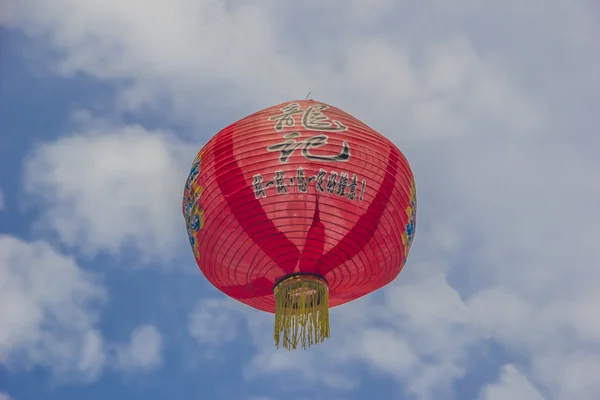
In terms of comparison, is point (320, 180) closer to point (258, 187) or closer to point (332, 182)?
point (332, 182)

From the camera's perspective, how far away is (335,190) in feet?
25.6

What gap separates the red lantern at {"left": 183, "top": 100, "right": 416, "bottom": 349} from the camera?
7781 millimetres

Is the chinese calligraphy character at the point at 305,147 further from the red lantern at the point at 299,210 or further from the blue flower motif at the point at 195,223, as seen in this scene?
the blue flower motif at the point at 195,223

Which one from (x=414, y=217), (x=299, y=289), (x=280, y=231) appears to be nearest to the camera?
(x=280, y=231)

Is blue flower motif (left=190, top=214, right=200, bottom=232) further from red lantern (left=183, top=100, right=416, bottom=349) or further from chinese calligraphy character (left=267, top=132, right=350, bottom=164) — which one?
chinese calligraphy character (left=267, top=132, right=350, bottom=164)

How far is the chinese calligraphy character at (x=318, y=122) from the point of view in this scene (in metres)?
8.19

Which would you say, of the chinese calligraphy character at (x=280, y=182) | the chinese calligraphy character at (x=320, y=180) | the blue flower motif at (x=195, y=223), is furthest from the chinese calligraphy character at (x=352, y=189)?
the blue flower motif at (x=195, y=223)

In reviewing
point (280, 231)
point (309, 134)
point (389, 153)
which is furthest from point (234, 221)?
point (389, 153)

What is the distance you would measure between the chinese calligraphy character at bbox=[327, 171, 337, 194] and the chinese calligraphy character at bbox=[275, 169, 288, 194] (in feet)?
1.16

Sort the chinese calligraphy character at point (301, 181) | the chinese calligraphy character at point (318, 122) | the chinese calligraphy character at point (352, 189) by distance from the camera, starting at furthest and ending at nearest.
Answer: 1. the chinese calligraphy character at point (318, 122)
2. the chinese calligraphy character at point (352, 189)
3. the chinese calligraphy character at point (301, 181)

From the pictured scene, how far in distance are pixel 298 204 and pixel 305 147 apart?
1.74 feet

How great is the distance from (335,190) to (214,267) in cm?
139

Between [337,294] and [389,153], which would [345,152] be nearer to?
[389,153]

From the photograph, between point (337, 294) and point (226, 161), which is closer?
point (226, 161)
